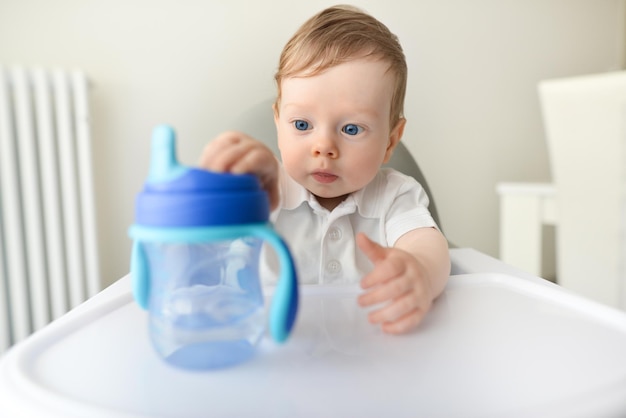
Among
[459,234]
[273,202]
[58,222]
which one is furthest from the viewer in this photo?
[459,234]

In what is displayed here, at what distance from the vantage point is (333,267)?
2.17ft

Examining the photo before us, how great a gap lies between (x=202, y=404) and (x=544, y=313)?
308 millimetres

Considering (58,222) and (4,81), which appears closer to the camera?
(4,81)

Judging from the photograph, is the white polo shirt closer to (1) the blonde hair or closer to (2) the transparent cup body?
(1) the blonde hair

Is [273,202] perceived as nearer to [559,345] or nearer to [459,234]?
[559,345]

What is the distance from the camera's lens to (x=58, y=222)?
3.99 ft

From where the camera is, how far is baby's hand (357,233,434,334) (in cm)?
39

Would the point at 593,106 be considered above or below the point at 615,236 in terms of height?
above

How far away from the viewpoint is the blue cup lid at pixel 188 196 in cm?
29

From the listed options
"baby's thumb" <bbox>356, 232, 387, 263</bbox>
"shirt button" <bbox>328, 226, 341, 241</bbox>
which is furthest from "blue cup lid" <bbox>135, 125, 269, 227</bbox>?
"shirt button" <bbox>328, 226, 341, 241</bbox>

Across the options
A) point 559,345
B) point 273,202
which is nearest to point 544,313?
point 559,345

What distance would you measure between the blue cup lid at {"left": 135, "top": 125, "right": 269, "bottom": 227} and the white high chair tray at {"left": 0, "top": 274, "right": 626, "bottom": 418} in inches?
3.9

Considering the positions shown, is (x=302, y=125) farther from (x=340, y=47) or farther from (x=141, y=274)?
(x=141, y=274)

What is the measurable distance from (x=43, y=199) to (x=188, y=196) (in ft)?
3.61
